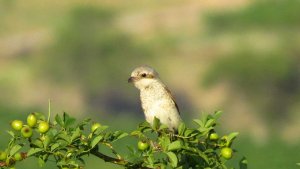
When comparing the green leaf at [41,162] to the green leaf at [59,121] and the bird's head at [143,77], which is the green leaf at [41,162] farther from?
the bird's head at [143,77]

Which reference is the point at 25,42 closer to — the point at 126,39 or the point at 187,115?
the point at 126,39

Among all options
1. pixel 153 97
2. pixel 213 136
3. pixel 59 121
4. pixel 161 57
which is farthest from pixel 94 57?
pixel 59 121

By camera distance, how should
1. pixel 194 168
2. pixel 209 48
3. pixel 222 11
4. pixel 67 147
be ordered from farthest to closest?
pixel 222 11
pixel 209 48
pixel 194 168
pixel 67 147

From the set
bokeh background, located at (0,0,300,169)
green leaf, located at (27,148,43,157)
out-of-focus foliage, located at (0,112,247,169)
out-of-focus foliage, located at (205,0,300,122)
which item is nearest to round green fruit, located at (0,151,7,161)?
out-of-focus foliage, located at (0,112,247,169)

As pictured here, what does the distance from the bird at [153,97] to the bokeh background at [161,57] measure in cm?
3496

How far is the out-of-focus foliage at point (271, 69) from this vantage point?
50.4m

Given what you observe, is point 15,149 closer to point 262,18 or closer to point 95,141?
point 95,141

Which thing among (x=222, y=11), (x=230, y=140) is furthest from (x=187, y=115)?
(x=230, y=140)

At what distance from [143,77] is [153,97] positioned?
0.24 metres

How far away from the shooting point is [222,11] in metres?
59.1

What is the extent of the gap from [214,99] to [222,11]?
10.0 meters

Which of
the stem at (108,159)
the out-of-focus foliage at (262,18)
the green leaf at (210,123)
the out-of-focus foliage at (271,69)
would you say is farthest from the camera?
the out-of-focus foliage at (262,18)

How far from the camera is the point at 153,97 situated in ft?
26.2

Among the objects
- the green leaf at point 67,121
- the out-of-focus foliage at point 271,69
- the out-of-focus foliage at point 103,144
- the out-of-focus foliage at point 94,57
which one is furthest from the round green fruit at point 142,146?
the out-of-focus foliage at point 94,57
